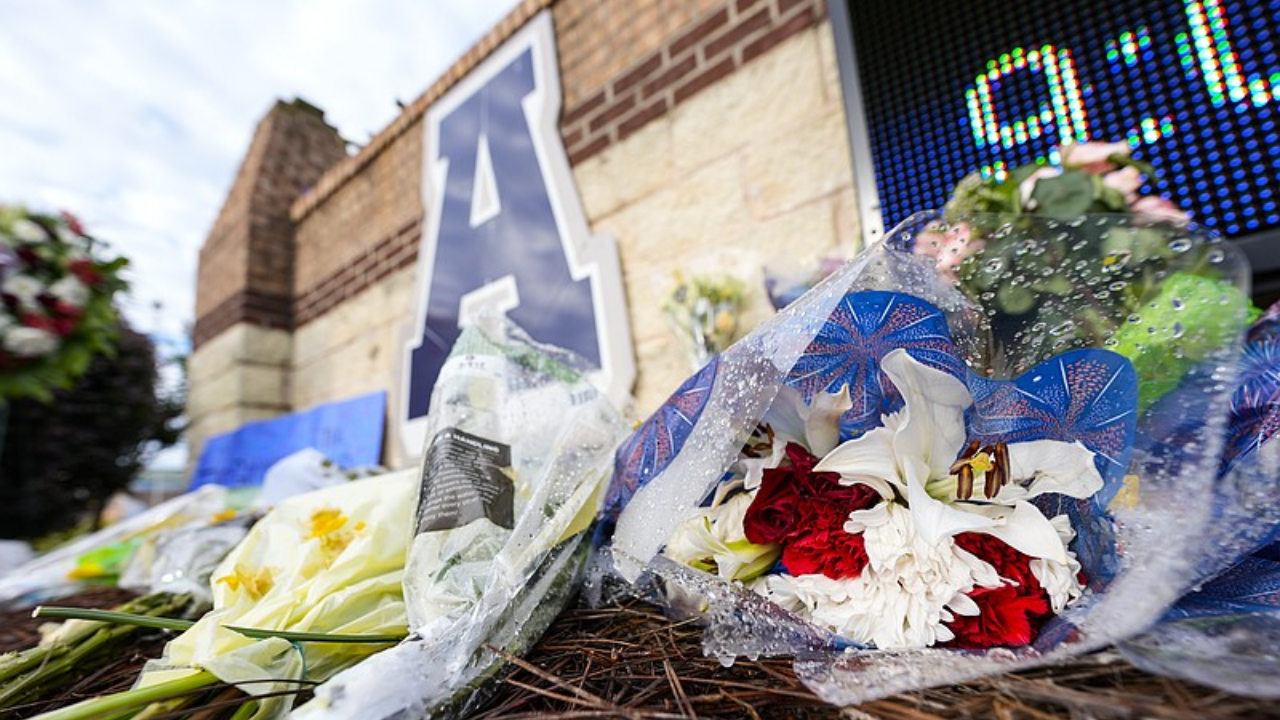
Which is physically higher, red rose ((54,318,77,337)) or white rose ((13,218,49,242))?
white rose ((13,218,49,242))

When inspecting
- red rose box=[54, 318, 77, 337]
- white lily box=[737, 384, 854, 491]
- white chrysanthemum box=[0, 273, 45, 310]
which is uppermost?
white chrysanthemum box=[0, 273, 45, 310]

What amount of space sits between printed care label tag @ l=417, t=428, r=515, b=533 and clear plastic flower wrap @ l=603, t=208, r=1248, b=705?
0.54ft

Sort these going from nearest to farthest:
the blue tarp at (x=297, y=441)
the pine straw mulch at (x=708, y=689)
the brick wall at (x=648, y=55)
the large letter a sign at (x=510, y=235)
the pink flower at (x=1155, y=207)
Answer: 1. the pine straw mulch at (x=708, y=689)
2. the pink flower at (x=1155, y=207)
3. the brick wall at (x=648, y=55)
4. the large letter a sign at (x=510, y=235)
5. the blue tarp at (x=297, y=441)

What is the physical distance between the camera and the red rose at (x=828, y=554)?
422mm

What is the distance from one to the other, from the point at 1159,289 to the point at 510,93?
7.13 feet

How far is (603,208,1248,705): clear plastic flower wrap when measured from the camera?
366 millimetres

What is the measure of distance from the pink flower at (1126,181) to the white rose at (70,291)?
3411mm

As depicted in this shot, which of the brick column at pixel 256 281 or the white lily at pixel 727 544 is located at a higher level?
the brick column at pixel 256 281

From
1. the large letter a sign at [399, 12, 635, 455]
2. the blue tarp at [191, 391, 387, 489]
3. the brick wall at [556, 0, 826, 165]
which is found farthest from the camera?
the blue tarp at [191, 391, 387, 489]

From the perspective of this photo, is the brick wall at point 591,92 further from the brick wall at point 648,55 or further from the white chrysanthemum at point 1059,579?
the white chrysanthemum at point 1059,579

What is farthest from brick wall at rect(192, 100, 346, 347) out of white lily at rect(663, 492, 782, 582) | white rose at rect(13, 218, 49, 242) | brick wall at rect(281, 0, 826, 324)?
white lily at rect(663, 492, 782, 582)

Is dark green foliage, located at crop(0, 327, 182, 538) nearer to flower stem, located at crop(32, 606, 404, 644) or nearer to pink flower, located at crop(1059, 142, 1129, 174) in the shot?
flower stem, located at crop(32, 606, 404, 644)

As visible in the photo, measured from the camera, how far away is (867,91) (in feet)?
4.16

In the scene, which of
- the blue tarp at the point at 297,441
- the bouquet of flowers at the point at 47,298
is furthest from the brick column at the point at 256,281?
the bouquet of flowers at the point at 47,298
